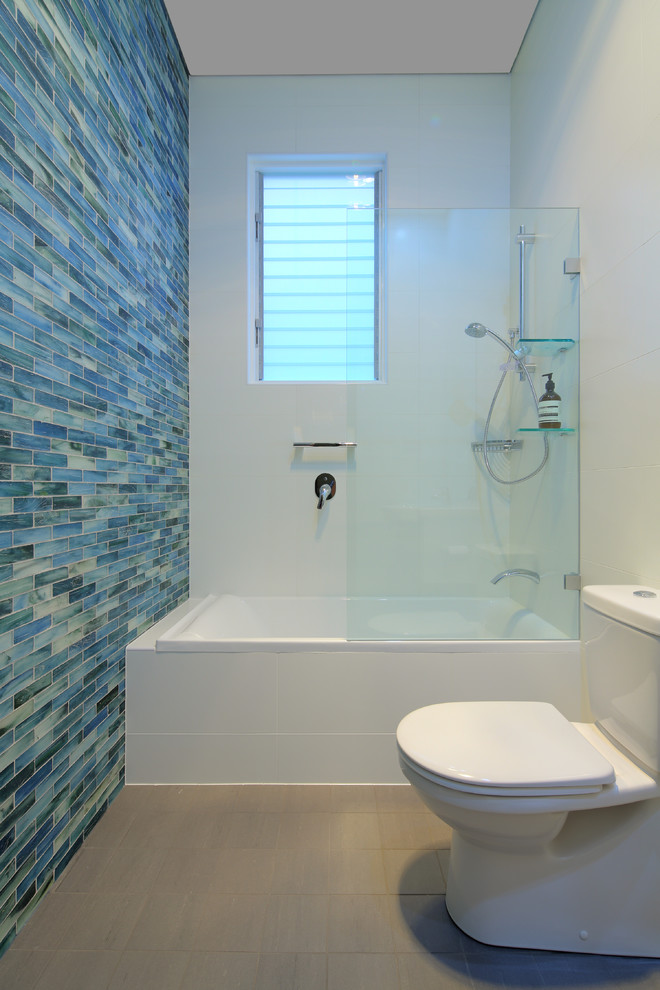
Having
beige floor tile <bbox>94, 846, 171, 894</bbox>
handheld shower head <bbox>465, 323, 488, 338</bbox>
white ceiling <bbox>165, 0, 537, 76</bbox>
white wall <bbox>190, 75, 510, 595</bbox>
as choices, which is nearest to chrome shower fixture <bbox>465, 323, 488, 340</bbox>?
handheld shower head <bbox>465, 323, 488, 338</bbox>

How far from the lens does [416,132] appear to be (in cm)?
268

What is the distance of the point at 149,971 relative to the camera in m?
1.16

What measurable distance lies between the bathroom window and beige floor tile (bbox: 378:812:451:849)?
6.34ft

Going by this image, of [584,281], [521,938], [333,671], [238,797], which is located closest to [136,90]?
[584,281]

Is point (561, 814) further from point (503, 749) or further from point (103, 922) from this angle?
point (103, 922)

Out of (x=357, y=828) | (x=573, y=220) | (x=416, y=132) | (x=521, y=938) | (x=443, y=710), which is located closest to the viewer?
(x=521, y=938)

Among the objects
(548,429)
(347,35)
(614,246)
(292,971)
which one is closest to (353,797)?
(292,971)

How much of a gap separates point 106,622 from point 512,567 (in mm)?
1438

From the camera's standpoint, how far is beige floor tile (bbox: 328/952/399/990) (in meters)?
1.13

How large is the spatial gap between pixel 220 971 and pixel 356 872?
43 cm

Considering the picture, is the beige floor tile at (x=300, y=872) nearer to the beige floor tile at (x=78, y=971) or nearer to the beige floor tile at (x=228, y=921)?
the beige floor tile at (x=228, y=921)

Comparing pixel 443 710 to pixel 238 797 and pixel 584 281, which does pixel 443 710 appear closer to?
pixel 238 797

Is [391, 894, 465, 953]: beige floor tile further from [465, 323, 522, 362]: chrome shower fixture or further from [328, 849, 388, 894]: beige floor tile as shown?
[465, 323, 522, 362]: chrome shower fixture

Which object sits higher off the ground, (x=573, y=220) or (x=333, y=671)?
(x=573, y=220)
